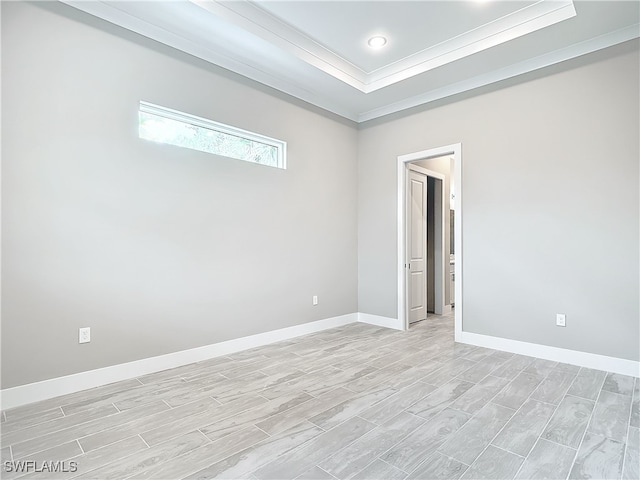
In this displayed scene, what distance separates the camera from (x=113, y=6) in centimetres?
270

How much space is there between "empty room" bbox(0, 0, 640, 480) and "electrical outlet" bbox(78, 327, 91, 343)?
0.04ft

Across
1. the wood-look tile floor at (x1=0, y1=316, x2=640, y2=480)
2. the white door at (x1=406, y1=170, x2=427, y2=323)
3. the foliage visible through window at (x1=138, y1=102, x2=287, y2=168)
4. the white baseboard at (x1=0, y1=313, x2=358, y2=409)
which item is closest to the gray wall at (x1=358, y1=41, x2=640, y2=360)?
the wood-look tile floor at (x1=0, y1=316, x2=640, y2=480)

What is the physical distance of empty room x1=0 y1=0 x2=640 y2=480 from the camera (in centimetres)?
205

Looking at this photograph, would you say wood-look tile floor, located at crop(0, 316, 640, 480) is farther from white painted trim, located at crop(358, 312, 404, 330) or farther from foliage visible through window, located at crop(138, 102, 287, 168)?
foliage visible through window, located at crop(138, 102, 287, 168)

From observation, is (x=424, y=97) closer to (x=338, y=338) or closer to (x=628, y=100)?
(x=628, y=100)

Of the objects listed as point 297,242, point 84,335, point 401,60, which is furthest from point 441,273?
point 84,335

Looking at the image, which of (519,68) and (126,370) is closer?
(126,370)

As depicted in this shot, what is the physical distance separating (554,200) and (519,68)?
4.79 ft

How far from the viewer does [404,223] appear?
468cm

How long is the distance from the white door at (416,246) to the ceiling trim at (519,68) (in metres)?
0.94

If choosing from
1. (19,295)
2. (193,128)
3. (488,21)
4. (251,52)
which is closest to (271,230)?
(193,128)

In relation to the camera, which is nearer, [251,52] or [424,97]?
[251,52]

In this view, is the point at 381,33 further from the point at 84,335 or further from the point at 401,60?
the point at 84,335

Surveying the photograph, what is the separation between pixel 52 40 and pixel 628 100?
4.78 m
